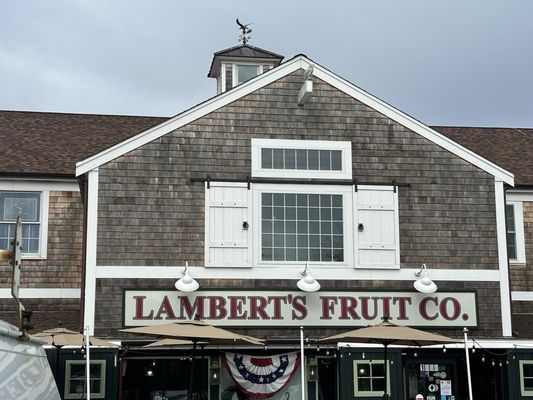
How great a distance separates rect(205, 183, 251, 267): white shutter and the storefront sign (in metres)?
0.67

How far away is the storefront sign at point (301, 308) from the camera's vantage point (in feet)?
55.2

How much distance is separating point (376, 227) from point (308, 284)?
74.7 inches

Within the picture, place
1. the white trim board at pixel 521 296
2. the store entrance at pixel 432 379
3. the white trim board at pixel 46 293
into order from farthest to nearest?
the white trim board at pixel 521 296 < the white trim board at pixel 46 293 < the store entrance at pixel 432 379

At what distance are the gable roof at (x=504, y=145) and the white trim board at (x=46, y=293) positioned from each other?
10248mm

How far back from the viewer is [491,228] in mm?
18047

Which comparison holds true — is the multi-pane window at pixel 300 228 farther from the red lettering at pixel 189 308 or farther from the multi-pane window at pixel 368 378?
the multi-pane window at pixel 368 378

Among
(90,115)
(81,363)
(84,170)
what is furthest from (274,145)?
(90,115)

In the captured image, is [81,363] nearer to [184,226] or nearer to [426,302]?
[184,226]

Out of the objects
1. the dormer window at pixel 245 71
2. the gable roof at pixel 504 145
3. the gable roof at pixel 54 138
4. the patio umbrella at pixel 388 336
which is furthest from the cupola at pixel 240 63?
the patio umbrella at pixel 388 336

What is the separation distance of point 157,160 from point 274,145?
2.39 metres

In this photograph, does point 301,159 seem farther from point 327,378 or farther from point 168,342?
point 168,342

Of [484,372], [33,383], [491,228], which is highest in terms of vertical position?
[491,228]

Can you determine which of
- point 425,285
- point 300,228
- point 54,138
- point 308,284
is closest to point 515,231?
point 425,285

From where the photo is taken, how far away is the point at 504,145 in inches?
896
